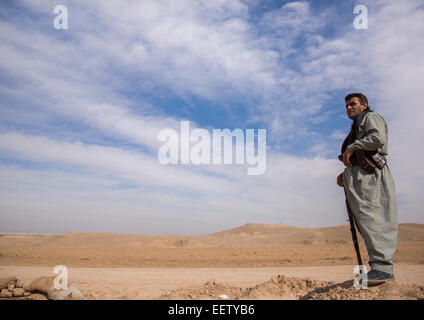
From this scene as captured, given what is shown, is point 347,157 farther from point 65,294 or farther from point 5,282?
point 5,282

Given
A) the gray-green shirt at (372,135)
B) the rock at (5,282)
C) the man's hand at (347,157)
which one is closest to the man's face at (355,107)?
the gray-green shirt at (372,135)

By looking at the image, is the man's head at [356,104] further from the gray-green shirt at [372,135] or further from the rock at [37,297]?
the rock at [37,297]

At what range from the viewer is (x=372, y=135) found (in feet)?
12.2

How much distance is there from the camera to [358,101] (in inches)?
165

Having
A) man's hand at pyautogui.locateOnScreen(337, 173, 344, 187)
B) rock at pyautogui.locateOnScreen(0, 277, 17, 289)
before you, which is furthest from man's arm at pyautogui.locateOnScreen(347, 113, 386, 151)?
rock at pyautogui.locateOnScreen(0, 277, 17, 289)

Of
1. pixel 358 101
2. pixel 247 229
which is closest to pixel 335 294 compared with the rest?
pixel 358 101

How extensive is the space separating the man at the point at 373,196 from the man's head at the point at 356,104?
0.28 ft

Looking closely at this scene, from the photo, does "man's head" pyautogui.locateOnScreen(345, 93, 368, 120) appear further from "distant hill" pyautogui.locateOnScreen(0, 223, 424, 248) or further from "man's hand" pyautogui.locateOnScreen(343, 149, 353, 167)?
"distant hill" pyautogui.locateOnScreen(0, 223, 424, 248)

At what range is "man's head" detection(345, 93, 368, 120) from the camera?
4180 mm

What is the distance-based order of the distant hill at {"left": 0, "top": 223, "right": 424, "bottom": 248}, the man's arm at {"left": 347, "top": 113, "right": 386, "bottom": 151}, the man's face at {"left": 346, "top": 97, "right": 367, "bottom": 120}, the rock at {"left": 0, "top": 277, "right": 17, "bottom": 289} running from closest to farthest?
the man's arm at {"left": 347, "top": 113, "right": 386, "bottom": 151} → the man's face at {"left": 346, "top": 97, "right": 367, "bottom": 120} → the rock at {"left": 0, "top": 277, "right": 17, "bottom": 289} → the distant hill at {"left": 0, "top": 223, "right": 424, "bottom": 248}
